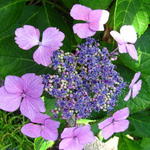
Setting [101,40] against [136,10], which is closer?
[136,10]

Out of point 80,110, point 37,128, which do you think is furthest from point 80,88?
point 37,128

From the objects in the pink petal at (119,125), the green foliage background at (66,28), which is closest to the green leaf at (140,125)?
the green foliage background at (66,28)

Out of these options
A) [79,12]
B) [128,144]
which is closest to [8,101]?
[79,12]

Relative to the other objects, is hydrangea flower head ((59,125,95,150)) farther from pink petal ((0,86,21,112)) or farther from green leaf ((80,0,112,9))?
green leaf ((80,0,112,9))

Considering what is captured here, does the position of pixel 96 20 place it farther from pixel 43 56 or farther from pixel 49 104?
pixel 49 104

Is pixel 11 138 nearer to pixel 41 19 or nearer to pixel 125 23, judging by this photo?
pixel 41 19

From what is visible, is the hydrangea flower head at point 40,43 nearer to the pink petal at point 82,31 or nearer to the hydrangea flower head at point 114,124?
the pink petal at point 82,31
